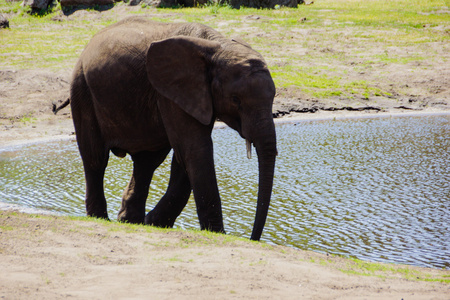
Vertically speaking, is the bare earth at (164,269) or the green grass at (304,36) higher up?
the bare earth at (164,269)

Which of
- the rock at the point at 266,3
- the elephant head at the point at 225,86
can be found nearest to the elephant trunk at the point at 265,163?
the elephant head at the point at 225,86

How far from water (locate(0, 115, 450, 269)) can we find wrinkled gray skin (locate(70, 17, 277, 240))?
121 cm

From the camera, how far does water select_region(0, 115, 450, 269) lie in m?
8.50

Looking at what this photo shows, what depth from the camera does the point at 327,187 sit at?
449 inches

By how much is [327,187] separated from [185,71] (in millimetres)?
4946

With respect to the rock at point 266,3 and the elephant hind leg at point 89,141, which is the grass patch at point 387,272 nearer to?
the elephant hind leg at point 89,141

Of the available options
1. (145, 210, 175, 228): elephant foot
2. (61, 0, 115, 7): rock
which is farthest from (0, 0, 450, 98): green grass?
(145, 210, 175, 228): elephant foot

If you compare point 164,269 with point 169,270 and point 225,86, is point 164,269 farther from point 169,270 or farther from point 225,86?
point 225,86

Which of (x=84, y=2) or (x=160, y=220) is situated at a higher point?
(x=84, y=2)

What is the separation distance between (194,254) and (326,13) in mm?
29407

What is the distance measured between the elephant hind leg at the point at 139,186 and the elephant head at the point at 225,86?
153cm

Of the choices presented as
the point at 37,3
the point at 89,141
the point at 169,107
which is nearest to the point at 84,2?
the point at 37,3

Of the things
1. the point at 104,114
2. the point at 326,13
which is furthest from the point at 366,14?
the point at 104,114

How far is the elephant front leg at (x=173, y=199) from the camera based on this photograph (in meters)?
8.18
